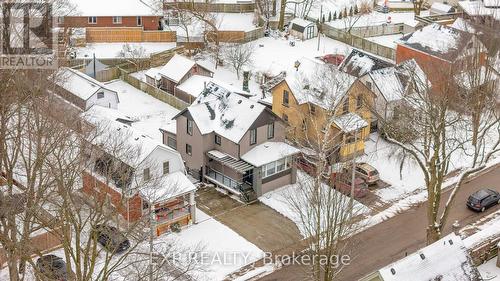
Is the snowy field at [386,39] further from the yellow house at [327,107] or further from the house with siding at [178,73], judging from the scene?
the yellow house at [327,107]

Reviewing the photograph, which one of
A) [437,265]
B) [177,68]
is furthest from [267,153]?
[437,265]

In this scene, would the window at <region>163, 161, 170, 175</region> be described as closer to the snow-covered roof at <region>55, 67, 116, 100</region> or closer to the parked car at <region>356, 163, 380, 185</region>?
the snow-covered roof at <region>55, 67, 116, 100</region>

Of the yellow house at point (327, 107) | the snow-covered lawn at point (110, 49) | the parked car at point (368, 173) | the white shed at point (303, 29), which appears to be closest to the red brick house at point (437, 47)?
the yellow house at point (327, 107)

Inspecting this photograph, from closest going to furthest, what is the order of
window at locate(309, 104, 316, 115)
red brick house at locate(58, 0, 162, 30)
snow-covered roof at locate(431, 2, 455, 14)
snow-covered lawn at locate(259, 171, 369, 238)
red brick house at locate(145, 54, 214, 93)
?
snow-covered lawn at locate(259, 171, 369, 238)
window at locate(309, 104, 316, 115)
red brick house at locate(145, 54, 214, 93)
red brick house at locate(58, 0, 162, 30)
snow-covered roof at locate(431, 2, 455, 14)

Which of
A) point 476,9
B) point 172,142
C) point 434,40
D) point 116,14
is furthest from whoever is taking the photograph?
point 116,14

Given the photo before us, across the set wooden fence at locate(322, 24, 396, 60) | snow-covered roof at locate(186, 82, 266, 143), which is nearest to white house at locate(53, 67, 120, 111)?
snow-covered roof at locate(186, 82, 266, 143)

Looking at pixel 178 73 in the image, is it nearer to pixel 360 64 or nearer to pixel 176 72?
pixel 176 72
